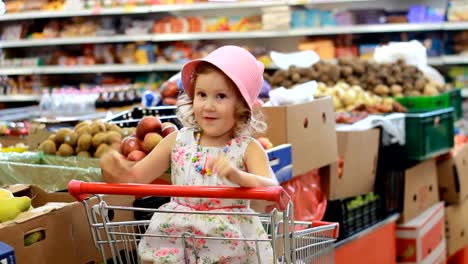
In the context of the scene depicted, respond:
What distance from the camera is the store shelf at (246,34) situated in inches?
305

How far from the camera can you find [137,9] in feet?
28.7

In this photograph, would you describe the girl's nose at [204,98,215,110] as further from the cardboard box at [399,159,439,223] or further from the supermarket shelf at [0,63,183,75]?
the supermarket shelf at [0,63,183,75]

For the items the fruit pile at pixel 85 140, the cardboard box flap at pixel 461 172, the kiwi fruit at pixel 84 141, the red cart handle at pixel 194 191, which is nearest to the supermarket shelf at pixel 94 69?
the cardboard box flap at pixel 461 172

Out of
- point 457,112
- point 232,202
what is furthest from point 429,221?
point 232,202

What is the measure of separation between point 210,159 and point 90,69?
7400mm

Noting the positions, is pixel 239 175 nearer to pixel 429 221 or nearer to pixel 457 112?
pixel 429 221

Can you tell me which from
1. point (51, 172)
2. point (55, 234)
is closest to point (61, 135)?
point (51, 172)

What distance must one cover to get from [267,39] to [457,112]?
3.40 metres

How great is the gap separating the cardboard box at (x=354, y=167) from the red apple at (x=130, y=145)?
1234mm

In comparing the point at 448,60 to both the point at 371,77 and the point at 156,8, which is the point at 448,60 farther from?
the point at 156,8

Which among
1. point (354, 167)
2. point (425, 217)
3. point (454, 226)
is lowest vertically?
point (454, 226)

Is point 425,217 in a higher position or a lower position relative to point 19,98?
lower

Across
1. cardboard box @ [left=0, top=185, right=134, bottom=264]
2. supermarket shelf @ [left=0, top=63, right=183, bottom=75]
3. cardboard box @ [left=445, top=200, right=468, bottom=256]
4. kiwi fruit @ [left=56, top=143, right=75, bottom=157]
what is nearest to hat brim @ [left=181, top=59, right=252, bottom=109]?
cardboard box @ [left=0, top=185, right=134, bottom=264]

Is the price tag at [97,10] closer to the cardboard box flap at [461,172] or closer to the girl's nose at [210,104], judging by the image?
the cardboard box flap at [461,172]
